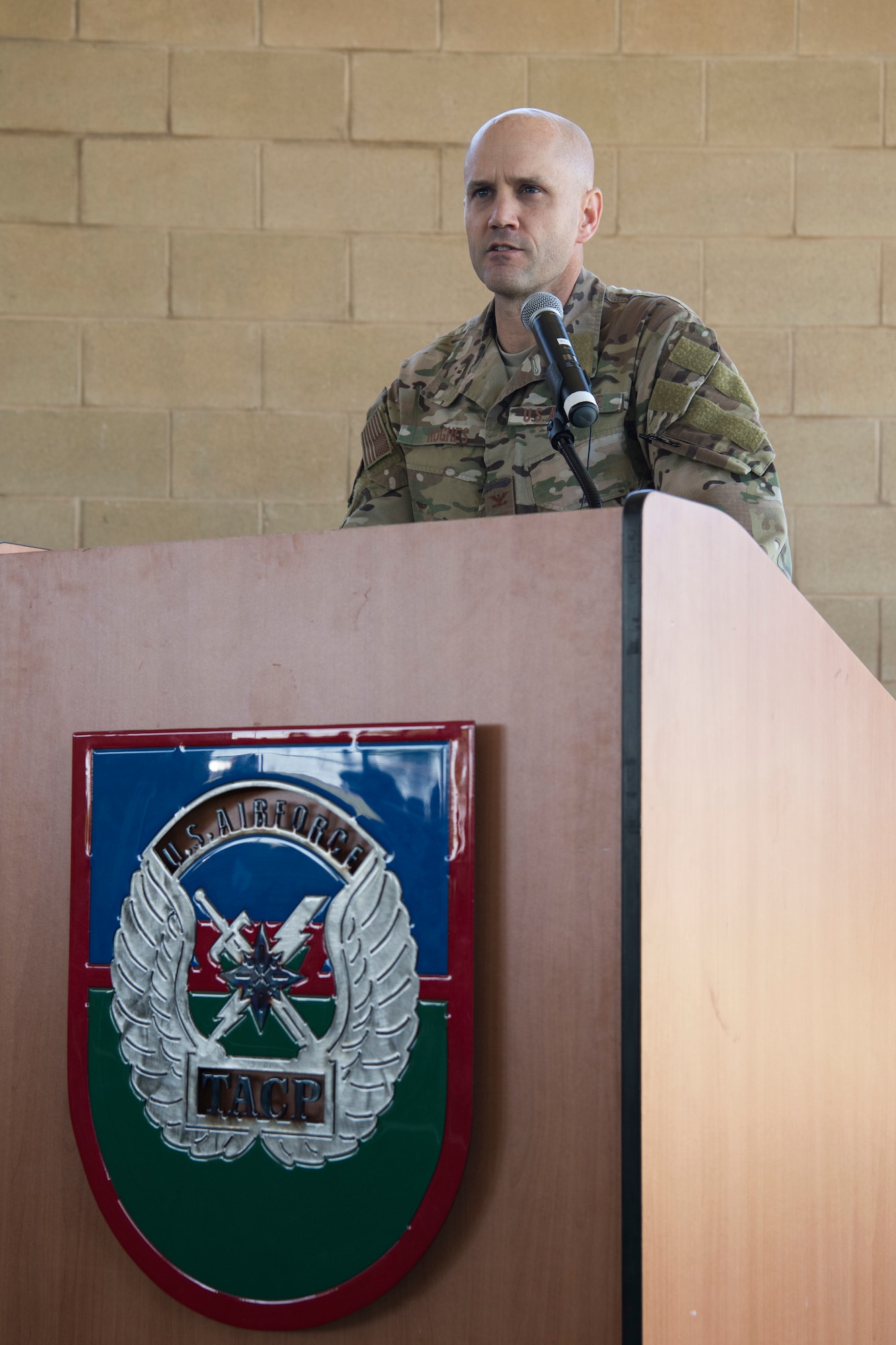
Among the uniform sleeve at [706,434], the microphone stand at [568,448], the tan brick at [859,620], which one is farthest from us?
the tan brick at [859,620]

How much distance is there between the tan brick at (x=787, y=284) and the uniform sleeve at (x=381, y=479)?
1.32 meters

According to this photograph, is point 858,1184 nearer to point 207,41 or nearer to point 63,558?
point 63,558

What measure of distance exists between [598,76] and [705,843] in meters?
2.39

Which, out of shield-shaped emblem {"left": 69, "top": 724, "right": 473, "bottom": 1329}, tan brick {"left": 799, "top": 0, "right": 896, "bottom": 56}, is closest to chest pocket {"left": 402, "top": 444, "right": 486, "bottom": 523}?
shield-shaped emblem {"left": 69, "top": 724, "right": 473, "bottom": 1329}

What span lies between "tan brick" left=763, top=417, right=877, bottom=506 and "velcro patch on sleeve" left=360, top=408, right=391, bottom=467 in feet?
4.37

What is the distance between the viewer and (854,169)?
267 centimetres

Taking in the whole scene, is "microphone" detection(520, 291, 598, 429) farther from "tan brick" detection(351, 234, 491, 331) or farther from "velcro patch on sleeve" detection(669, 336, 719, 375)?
"tan brick" detection(351, 234, 491, 331)

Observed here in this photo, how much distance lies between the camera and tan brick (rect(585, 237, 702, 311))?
2.66 meters

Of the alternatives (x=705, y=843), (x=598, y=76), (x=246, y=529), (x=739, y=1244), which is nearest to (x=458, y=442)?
(x=705, y=843)

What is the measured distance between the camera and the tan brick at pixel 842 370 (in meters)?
2.66

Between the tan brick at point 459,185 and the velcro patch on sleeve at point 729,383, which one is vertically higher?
the tan brick at point 459,185

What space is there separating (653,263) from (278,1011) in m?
2.28

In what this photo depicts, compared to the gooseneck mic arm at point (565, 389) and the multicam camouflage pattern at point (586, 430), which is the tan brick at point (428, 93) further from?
the gooseneck mic arm at point (565, 389)

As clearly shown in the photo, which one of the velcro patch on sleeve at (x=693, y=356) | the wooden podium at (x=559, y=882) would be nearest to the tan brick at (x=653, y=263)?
the velcro patch on sleeve at (x=693, y=356)
